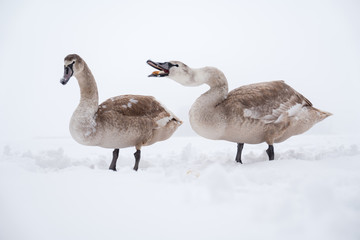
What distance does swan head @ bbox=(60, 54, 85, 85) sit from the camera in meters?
3.73

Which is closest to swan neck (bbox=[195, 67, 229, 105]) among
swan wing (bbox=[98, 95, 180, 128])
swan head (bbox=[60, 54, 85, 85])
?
swan wing (bbox=[98, 95, 180, 128])

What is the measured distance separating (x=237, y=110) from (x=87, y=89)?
181 centimetres

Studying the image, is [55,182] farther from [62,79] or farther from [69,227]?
[62,79]

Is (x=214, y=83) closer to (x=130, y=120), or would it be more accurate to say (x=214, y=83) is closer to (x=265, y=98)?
(x=265, y=98)

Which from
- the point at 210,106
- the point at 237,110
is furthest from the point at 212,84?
the point at 237,110

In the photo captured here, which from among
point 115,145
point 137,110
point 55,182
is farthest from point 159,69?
point 55,182

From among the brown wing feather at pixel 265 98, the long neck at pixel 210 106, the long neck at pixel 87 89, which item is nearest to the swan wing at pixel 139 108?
the long neck at pixel 87 89

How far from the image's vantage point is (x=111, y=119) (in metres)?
3.81

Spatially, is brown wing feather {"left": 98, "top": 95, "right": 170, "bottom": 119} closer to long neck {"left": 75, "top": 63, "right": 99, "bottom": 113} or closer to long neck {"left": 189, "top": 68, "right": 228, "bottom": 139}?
long neck {"left": 75, "top": 63, "right": 99, "bottom": 113}

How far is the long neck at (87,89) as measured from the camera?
3859mm

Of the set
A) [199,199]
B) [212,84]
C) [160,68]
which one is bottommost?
[199,199]

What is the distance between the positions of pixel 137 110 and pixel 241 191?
6.80 ft

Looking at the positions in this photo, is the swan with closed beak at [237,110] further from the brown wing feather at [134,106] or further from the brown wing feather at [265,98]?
the brown wing feather at [134,106]

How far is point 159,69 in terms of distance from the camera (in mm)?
3932
